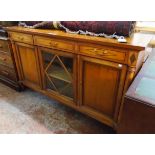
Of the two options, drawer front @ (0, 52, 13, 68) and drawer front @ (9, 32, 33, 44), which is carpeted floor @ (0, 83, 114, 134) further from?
drawer front @ (9, 32, 33, 44)

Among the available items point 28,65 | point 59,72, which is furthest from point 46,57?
point 28,65

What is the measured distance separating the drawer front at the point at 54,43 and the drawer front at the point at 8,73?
2.50 ft

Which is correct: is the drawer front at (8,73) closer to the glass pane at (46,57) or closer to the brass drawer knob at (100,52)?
the glass pane at (46,57)

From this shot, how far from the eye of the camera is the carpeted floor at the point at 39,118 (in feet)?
4.95

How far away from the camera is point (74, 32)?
133 cm

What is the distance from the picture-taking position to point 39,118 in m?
1.65

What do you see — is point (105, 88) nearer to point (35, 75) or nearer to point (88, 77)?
point (88, 77)

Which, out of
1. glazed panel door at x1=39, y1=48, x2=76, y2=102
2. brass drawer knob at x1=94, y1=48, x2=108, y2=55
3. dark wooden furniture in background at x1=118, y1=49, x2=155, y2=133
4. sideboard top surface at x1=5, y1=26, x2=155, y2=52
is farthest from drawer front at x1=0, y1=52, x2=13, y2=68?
dark wooden furniture in background at x1=118, y1=49, x2=155, y2=133

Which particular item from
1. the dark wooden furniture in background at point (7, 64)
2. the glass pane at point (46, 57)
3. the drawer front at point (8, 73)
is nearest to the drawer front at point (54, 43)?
the glass pane at point (46, 57)

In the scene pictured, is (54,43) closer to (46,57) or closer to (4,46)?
(46,57)

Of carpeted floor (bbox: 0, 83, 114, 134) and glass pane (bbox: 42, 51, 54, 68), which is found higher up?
glass pane (bbox: 42, 51, 54, 68)

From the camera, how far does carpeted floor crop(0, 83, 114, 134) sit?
4.95ft

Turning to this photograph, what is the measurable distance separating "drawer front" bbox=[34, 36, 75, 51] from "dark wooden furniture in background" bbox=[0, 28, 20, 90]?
0.55 meters

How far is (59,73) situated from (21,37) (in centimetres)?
59
